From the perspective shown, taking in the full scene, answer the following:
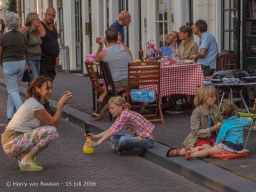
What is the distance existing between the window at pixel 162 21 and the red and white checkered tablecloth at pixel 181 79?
18.8 ft

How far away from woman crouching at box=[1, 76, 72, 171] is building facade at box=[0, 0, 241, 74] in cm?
557

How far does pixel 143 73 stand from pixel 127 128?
7.83ft

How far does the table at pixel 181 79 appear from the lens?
1198 cm

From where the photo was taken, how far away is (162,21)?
59.4 ft

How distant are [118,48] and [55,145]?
225 centimetres

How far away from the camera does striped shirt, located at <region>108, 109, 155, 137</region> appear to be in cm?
900

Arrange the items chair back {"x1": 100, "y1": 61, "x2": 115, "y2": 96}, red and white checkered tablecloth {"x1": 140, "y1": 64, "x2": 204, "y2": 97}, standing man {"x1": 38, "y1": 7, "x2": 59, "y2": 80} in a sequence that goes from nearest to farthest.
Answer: chair back {"x1": 100, "y1": 61, "x2": 115, "y2": 96} < red and white checkered tablecloth {"x1": 140, "y1": 64, "x2": 204, "y2": 97} < standing man {"x1": 38, "y1": 7, "x2": 59, "y2": 80}

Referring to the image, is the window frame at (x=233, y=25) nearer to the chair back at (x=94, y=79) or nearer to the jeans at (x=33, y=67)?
the chair back at (x=94, y=79)

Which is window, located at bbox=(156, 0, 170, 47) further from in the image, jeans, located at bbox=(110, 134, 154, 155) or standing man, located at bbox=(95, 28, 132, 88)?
jeans, located at bbox=(110, 134, 154, 155)

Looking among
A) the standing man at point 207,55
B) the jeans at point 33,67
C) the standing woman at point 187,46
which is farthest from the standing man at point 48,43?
the standing man at point 207,55

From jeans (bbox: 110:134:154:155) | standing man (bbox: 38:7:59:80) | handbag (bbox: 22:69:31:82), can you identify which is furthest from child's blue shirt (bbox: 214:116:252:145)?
standing man (bbox: 38:7:59:80)

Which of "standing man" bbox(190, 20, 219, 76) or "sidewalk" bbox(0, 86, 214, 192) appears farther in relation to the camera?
"standing man" bbox(190, 20, 219, 76)

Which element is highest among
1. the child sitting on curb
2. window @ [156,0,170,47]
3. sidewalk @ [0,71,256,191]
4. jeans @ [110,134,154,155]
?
window @ [156,0,170,47]

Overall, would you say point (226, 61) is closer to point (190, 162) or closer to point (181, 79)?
point (181, 79)
